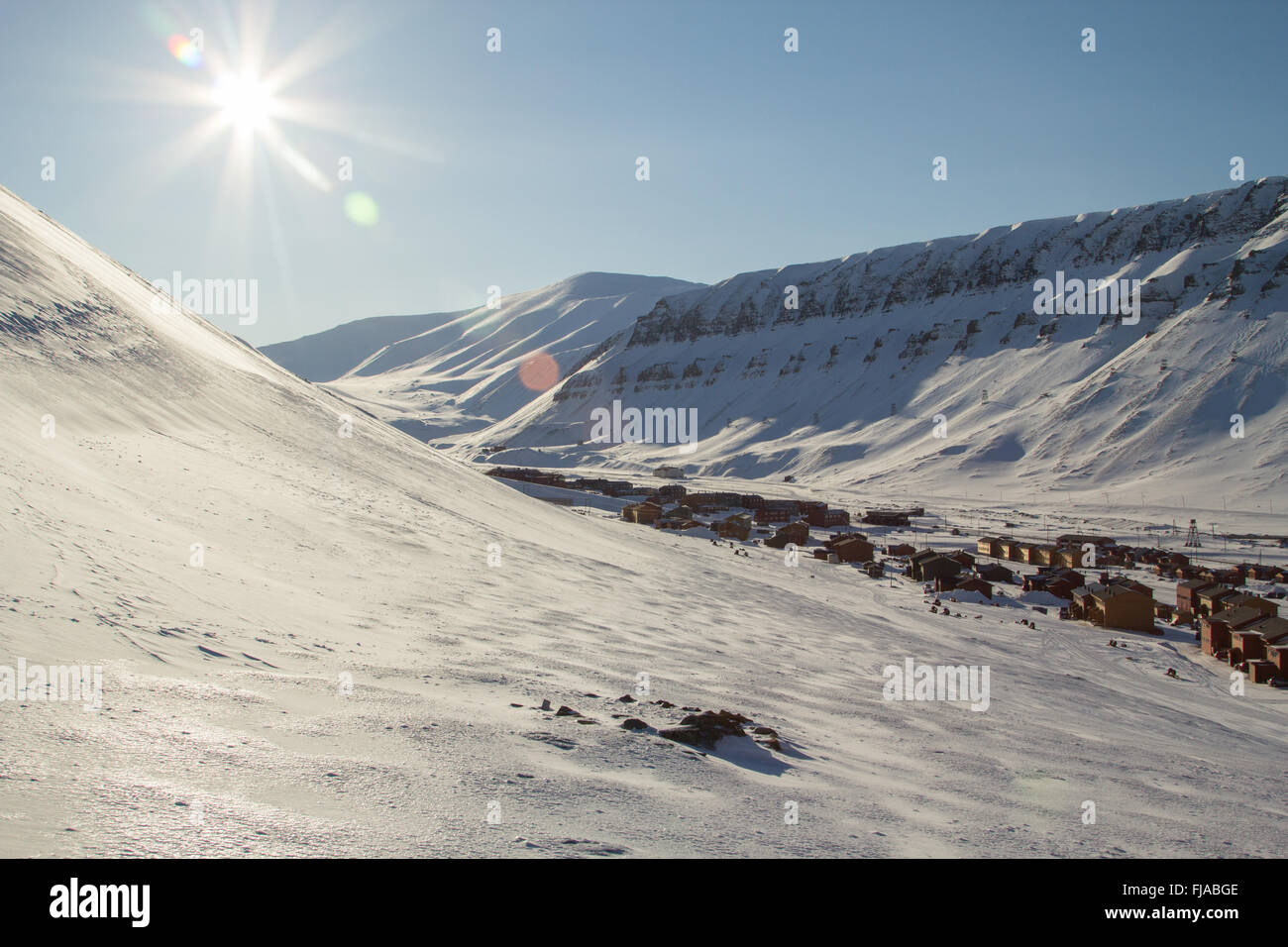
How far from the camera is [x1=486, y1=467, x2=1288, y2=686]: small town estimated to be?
2777 centimetres

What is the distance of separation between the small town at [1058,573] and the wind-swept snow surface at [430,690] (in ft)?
12.5

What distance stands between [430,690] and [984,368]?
12563cm

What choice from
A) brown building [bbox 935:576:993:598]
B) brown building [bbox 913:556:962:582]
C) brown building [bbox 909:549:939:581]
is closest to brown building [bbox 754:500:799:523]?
brown building [bbox 909:549:939:581]

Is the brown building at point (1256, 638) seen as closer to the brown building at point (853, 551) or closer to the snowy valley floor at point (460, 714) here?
the snowy valley floor at point (460, 714)

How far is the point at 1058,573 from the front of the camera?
39875 mm

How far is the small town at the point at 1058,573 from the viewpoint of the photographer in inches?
1093

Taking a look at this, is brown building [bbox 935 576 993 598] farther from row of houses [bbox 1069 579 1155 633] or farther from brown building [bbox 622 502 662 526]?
brown building [bbox 622 502 662 526]

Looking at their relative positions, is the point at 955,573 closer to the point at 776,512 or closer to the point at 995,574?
the point at 995,574

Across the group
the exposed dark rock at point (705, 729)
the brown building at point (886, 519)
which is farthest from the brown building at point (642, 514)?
the exposed dark rock at point (705, 729)

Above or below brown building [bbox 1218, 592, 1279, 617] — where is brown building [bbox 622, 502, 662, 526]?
above

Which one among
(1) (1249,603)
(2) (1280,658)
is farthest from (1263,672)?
(1) (1249,603)

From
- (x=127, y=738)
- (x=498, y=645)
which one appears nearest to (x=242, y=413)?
(x=498, y=645)

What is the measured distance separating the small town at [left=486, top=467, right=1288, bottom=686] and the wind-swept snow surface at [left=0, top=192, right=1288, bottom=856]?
382 cm
